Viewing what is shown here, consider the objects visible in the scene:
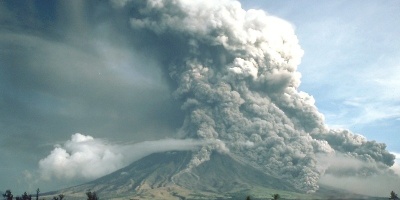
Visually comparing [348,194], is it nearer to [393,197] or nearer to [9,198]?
[393,197]

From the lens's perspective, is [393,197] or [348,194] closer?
[348,194]

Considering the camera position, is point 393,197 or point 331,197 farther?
point 393,197

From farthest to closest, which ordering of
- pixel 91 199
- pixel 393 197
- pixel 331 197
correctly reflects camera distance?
pixel 91 199 → pixel 393 197 → pixel 331 197

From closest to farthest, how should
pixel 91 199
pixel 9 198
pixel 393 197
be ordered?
pixel 393 197 → pixel 91 199 → pixel 9 198

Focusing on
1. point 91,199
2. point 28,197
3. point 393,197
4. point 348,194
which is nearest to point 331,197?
point 348,194

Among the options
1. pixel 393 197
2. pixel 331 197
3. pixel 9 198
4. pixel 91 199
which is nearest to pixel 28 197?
pixel 9 198

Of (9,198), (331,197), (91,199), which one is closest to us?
(331,197)

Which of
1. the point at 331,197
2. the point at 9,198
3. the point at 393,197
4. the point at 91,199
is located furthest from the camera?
the point at 9,198

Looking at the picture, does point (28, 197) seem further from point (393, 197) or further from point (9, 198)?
point (393, 197)
